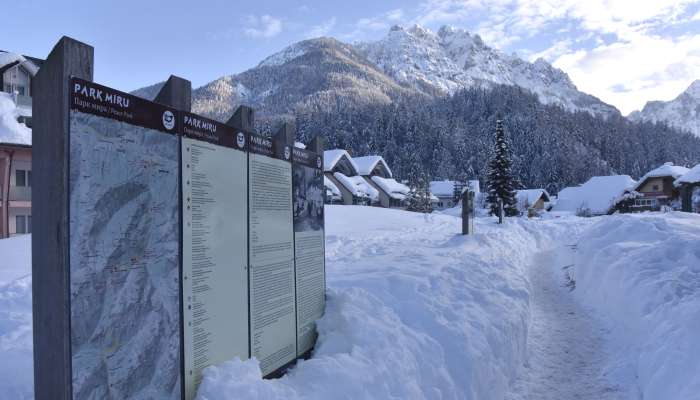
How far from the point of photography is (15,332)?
5.88 meters

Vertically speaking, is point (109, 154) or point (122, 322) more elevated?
point (109, 154)

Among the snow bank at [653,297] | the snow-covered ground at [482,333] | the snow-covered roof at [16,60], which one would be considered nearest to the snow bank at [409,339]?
the snow-covered ground at [482,333]

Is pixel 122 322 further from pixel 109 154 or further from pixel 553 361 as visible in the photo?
pixel 553 361

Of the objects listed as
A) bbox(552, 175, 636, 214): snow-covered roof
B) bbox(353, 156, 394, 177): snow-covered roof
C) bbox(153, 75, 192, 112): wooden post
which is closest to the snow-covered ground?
bbox(153, 75, 192, 112): wooden post

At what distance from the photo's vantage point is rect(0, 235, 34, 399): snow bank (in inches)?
164

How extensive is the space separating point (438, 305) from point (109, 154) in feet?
→ 18.9

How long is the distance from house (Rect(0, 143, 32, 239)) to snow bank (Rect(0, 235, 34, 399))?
12.0 meters

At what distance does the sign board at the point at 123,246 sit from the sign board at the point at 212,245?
4.6 inches

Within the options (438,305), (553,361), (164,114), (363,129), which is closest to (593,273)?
(553,361)

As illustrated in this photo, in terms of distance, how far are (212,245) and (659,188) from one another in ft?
224

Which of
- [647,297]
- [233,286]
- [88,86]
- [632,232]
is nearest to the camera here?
[88,86]

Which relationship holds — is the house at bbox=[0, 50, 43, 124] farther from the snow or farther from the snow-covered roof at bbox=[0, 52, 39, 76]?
the snow

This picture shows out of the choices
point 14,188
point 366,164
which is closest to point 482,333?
point 14,188

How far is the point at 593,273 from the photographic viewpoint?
12.0m
